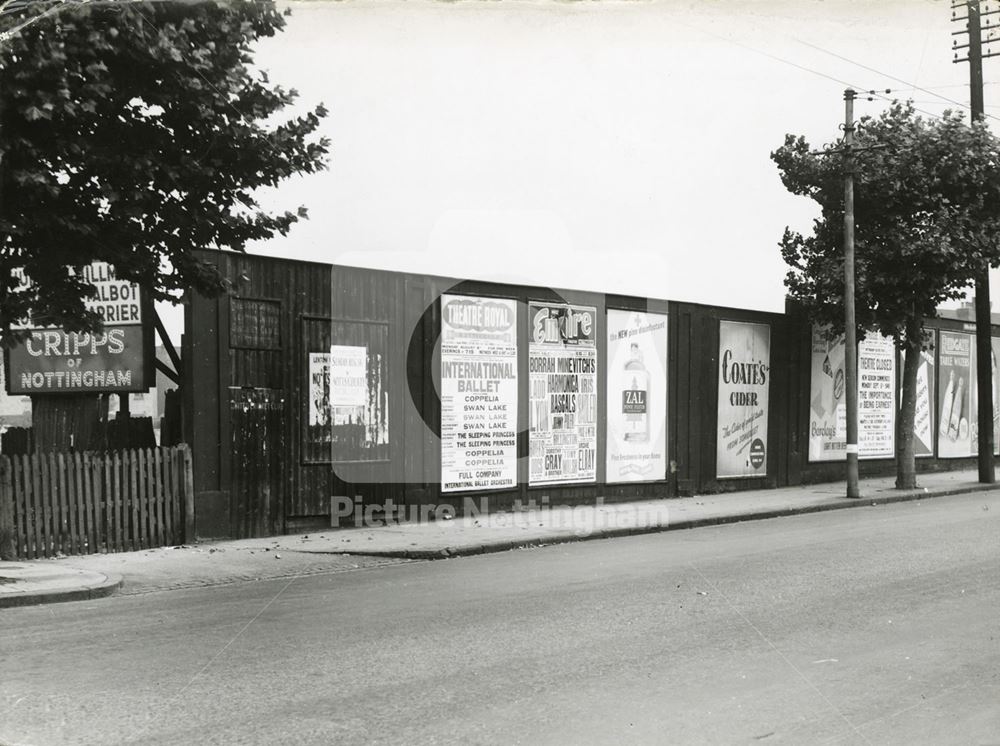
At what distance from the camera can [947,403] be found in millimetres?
31234

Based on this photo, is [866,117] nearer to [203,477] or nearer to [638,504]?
[638,504]

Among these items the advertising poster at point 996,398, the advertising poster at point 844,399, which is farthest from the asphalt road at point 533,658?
the advertising poster at point 996,398

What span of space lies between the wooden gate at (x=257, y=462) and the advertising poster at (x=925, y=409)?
2011 centimetres

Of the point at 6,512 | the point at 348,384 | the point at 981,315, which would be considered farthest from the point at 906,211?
the point at 6,512

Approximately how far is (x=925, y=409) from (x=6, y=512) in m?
24.8

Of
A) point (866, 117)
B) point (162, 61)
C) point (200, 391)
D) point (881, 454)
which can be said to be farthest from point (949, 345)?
point (162, 61)

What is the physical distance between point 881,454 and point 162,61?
23.1 m

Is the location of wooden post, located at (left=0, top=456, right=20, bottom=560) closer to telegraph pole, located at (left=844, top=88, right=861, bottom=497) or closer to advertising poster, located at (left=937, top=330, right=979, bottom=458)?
telegraph pole, located at (left=844, top=88, right=861, bottom=497)

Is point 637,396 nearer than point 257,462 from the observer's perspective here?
No

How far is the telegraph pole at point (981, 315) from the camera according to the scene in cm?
2580

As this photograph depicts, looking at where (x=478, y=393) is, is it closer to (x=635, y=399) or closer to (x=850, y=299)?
(x=635, y=399)

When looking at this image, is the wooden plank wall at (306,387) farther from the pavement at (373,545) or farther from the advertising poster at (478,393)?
the pavement at (373,545)

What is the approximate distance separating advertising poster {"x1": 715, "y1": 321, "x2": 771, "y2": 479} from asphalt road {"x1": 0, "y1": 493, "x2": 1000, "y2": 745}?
1168 centimetres

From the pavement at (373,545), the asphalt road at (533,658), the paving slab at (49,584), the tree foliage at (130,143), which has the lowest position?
the pavement at (373,545)
